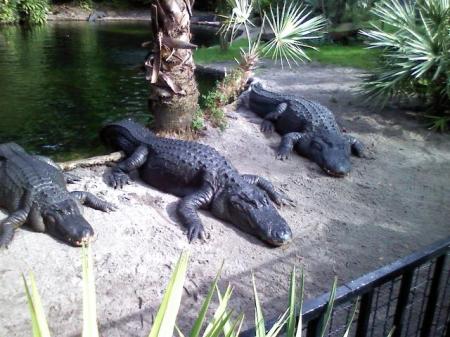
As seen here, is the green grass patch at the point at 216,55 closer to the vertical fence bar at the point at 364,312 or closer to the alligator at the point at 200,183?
the alligator at the point at 200,183

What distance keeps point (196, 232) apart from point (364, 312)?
89.3 inches

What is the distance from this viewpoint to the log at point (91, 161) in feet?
15.4

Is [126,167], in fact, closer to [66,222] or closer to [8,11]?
[66,222]

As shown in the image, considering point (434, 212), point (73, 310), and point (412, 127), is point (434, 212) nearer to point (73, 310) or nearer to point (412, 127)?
→ point (412, 127)

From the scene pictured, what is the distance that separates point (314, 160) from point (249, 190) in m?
1.62

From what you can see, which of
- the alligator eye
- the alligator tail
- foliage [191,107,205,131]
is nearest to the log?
foliage [191,107,205,131]

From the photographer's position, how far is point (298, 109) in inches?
252

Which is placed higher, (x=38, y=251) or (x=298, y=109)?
(x=298, y=109)

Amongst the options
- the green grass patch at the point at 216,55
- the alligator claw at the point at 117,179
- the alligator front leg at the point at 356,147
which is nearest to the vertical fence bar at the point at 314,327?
the alligator claw at the point at 117,179

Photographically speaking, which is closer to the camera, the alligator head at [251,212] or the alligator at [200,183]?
the alligator head at [251,212]

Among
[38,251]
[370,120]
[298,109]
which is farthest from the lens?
[370,120]

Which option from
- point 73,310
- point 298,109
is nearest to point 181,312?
point 73,310

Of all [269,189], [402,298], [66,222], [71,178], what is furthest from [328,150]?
[402,298]

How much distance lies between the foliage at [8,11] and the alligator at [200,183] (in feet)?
54.0
